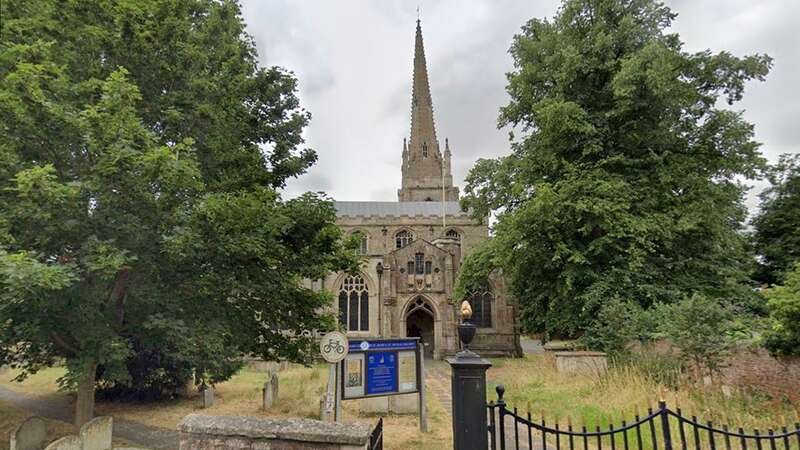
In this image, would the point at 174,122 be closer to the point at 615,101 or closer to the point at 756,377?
the point at 756,377

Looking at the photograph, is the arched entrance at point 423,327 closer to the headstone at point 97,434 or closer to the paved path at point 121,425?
the paved path at point 121,425

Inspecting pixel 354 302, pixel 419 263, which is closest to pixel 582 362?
pixel 419 263

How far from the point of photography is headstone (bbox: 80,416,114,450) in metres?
6.40

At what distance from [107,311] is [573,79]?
16.3 meters

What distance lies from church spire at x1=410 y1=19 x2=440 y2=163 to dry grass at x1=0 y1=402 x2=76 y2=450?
151ft

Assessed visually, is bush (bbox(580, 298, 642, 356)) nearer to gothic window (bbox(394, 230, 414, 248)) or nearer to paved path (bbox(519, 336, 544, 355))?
paved path (bbox(519, 336, 544, 355))

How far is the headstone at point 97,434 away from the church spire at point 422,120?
4921cm

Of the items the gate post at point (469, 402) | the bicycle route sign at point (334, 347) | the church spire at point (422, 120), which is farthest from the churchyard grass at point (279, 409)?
the church spire at point (422, 120)

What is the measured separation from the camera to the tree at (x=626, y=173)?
49.0 feet

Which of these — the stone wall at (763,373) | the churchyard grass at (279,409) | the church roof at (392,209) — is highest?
the church roof at (392,209)

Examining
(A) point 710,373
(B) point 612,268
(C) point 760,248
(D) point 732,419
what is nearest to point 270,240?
(D) point 732,419

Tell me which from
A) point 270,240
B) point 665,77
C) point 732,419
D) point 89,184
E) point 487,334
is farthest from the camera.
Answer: point 487,334

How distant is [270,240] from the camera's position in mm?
8719

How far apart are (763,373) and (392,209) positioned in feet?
128
